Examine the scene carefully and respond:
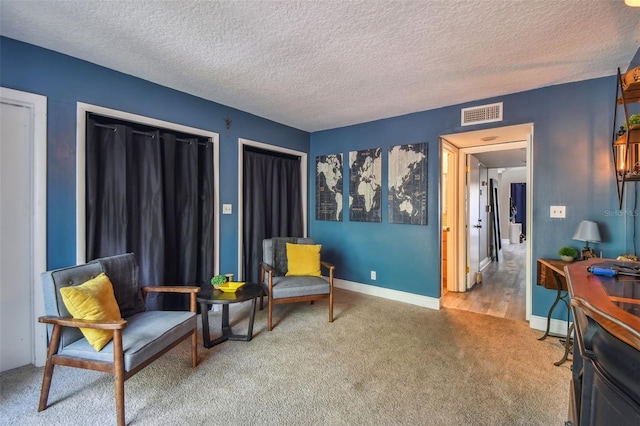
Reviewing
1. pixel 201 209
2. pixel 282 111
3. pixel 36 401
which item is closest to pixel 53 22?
pixel 201 209

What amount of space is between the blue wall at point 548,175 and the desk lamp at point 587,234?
0.60ft

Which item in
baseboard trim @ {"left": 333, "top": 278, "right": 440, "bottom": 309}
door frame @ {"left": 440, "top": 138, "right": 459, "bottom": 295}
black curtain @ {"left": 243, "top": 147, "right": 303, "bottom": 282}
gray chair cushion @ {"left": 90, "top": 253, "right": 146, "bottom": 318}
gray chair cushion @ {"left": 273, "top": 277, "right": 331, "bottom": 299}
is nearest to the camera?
gray chair cushion @ {"left": 90, "top": 253, "right": 146, "bottom": 318}

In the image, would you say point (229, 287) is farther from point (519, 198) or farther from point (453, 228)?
point (519, 198)

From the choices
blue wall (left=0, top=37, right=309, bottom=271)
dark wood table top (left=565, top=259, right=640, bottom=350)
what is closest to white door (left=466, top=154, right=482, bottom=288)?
dark wood table top (left=565, top=259, right=640, bottom=350)

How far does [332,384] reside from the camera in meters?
1.95

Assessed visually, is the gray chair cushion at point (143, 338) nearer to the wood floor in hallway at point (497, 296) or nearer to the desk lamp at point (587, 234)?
the wood floor in hallway at point (497, 296)

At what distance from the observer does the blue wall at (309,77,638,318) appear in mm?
2568

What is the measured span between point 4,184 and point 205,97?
1.85 metres

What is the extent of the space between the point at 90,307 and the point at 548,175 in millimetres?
3920

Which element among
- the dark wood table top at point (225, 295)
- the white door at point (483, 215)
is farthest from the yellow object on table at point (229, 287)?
the white door at point (483, 215)

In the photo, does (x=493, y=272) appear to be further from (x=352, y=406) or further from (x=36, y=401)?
(x=36, y=401)

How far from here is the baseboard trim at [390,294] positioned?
11.5ft

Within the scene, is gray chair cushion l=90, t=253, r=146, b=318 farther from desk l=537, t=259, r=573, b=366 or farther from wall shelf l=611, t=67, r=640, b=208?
wall shelf l=611, t=67, r=640, b=208

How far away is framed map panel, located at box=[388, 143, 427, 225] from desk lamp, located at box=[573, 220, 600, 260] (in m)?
1.42
